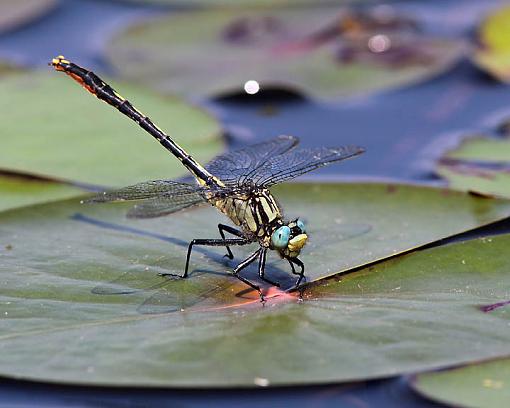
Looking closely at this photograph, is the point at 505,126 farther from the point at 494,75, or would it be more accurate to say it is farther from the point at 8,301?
the point at 8,301

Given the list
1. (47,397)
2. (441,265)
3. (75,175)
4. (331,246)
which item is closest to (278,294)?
(331,246)

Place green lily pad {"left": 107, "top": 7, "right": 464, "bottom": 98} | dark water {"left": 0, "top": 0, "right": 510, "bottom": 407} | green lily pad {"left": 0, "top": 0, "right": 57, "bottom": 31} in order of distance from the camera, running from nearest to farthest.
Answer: dark water {"left": 0, "top": 0, "right": 510, "bottom": 407} < green lily pad {"left": 107, "top": 7, "right": 464, "bottom": 98} < green lily pad {"left": 0, "top": 0, "right": 57, "bottom": 31}

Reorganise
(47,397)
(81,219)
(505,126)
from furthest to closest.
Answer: (505,126) → (81,219) → (47,397)

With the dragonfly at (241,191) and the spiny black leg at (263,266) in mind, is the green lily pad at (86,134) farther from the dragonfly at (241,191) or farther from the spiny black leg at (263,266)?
the spiny black leg at (263,266)

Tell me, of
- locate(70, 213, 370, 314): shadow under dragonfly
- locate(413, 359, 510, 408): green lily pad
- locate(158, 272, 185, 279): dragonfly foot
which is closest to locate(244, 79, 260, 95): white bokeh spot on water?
locate(70, 213, 370, 314): shadow under dragonfly

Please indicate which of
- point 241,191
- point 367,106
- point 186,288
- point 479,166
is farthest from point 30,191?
point 367,106

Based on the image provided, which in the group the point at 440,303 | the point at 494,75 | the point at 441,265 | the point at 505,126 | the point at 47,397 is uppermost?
the point at 494,75

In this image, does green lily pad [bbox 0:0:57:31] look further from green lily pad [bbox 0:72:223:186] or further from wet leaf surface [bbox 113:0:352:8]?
green lily pad [bbox 0:72:223:186]
